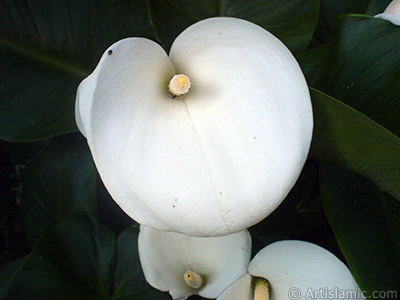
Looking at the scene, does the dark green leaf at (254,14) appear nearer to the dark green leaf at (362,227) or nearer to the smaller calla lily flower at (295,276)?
the dark green leaf at (362,227)

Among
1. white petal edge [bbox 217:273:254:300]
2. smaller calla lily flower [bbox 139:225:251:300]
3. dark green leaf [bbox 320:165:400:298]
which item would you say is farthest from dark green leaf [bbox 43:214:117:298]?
dark green leaf [bbox 320:165:400:298]

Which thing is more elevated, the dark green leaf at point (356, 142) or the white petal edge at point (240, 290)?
the dark green leaf at point (356, 142)

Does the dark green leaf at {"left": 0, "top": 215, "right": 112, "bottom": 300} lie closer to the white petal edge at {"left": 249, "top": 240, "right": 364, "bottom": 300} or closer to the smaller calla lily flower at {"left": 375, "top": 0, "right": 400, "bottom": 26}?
the white petal edge at {"left": 249, "top": 240, "right": 364, "bottom": 300}

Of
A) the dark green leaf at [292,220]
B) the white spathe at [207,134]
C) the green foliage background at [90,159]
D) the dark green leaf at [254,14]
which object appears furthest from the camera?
the dark green leaf at [292,220]

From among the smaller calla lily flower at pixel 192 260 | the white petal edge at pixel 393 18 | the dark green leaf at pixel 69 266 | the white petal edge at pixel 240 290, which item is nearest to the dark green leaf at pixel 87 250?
the dark green leaf at pixel 69 266

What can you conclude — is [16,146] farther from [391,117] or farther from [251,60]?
[391,117]

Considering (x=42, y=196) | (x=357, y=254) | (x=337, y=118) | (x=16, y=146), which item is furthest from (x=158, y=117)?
(x=16, y=146)

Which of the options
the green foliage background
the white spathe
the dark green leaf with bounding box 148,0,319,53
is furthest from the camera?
the dark green leaf with bounding box 148,0,319,53

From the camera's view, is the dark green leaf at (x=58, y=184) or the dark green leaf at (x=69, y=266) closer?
the dark green leaf at (x=69, y=266)
